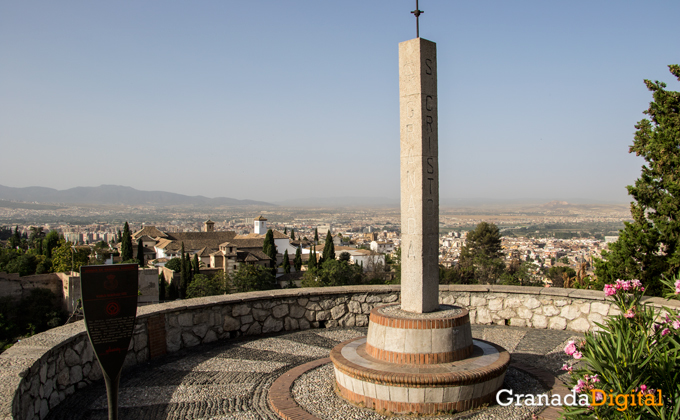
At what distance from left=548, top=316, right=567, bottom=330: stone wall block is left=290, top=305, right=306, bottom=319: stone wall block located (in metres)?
3.62

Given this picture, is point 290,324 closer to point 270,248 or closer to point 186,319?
point 186,319

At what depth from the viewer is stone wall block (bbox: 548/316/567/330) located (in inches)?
266

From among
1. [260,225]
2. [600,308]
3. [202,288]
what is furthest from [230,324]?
[260,225]

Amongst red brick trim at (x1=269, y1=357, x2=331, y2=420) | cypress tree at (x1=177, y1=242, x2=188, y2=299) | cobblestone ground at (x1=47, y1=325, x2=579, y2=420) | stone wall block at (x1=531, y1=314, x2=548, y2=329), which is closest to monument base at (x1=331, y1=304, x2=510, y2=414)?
red brick trim at (x1=269, y1=357, x2=331, y2=420)

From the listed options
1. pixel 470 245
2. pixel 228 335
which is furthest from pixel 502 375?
pixel 470 245

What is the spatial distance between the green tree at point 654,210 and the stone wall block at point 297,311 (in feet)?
18.6

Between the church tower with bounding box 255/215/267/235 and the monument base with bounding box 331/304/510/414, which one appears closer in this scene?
the monument base with bounding box 331/304/510/414

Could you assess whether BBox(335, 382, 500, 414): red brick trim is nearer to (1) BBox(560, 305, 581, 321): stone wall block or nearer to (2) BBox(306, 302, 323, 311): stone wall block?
(2) BBox(306, 302, 323, 311): stone wall block

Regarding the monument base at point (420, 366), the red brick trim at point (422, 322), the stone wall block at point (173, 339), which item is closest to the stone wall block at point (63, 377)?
the stone wall block at point (173, 339)

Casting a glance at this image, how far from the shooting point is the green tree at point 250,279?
47.7 metres

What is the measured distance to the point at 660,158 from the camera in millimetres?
8375

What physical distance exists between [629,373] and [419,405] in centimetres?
170

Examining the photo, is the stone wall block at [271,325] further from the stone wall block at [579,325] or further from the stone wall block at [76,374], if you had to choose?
the stone wall block at [579,325]

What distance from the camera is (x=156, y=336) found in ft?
18.5
